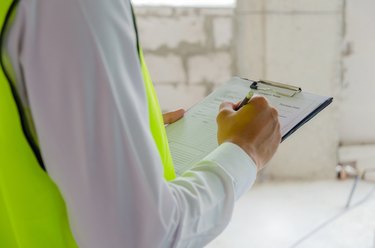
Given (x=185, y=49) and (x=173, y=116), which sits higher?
(x=173, y=116)

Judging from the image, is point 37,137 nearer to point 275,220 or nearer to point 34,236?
point 34,236

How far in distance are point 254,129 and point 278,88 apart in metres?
0.26

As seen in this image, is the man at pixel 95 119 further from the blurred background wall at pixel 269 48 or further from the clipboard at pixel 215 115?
the blurred background wall at pixel 269 48

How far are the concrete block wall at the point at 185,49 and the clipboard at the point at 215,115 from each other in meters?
1.64

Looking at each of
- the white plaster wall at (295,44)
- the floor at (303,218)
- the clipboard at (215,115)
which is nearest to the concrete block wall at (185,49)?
the white plaster wall at (295,44)

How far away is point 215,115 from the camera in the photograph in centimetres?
86

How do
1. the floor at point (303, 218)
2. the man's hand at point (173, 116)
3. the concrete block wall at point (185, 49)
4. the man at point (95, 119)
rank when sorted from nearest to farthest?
the man at point (95, 119) → the man's hand at point (173, 116) → the floor at point (303, 218) → the concrete block wall at point (185, 49)

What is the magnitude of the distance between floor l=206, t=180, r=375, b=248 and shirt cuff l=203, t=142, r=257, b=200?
1477 mm

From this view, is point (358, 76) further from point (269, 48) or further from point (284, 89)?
point (284, 89)

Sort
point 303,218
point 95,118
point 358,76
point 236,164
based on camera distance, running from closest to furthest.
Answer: point 95,118 < point 236,164 < point 303,218 < point 358,76

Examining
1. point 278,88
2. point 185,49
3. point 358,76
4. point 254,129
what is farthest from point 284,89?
point 358,76

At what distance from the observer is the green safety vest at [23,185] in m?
0.46

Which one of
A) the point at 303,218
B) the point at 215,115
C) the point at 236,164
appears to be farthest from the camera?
the point at 303,218

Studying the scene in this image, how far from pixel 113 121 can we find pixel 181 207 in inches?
5.5
